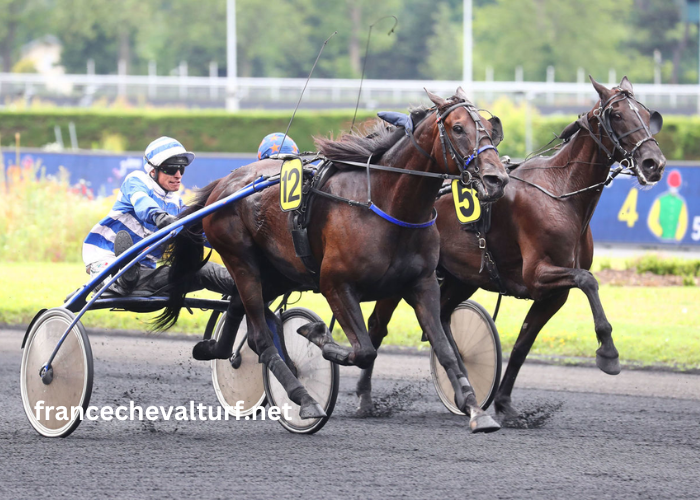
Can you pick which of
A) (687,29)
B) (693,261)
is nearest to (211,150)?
(693,261)

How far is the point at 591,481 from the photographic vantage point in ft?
14.1

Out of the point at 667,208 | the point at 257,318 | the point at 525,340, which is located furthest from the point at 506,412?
the point at 667,208

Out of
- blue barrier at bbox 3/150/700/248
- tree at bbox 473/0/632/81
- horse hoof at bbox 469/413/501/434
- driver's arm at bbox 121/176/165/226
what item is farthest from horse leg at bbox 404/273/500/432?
tree at bbox 473/0/632/81

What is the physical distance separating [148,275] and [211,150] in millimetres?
21348

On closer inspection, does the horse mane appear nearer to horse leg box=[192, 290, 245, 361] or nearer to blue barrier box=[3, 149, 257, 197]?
horse leg box=[192, 290, 245, 361]

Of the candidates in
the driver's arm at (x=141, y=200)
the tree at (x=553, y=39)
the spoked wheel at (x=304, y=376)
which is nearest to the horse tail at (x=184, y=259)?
the driver's arm at (x=141, y=200)

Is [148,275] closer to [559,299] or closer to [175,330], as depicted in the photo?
[559,299]

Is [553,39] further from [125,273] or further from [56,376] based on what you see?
[56,376]

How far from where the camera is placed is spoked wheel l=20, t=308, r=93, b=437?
5.29 meters

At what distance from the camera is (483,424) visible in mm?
4305

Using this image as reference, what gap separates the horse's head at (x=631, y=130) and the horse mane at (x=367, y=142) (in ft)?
3.92

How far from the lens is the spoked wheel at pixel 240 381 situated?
19.8ft

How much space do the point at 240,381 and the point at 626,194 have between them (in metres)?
10.4

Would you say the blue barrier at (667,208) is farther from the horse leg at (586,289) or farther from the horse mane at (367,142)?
the horse mane at (367,142)
